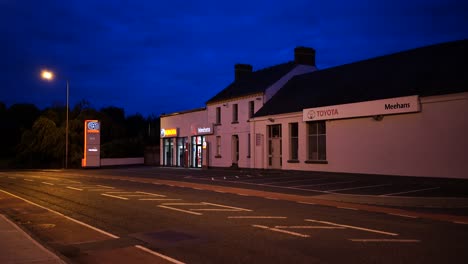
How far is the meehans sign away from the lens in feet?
74.9

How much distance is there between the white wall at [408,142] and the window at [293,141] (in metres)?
2.27

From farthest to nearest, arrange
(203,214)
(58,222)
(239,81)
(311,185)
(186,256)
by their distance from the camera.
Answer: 1. (239,81)
2. (311,185)
3. (203,214)
4. (58,222)
5. (186,256)

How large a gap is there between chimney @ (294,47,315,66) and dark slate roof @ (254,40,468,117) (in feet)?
10.2

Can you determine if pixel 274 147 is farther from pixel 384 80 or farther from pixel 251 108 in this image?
pixel 384 80

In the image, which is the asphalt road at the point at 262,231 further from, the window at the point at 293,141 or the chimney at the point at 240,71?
the chimney at the point at 240,71

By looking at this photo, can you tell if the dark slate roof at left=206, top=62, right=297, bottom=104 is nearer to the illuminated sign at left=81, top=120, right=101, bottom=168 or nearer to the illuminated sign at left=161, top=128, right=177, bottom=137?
the illuminated sign at left=161, top=128, right=177, bottom=137

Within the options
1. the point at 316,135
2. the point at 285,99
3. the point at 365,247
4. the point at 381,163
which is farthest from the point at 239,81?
the point at 365,247

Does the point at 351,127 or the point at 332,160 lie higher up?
the point at 351,127

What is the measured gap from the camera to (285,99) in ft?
111

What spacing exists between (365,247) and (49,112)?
172 ft

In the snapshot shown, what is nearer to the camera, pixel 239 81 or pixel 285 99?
pixel 285 99

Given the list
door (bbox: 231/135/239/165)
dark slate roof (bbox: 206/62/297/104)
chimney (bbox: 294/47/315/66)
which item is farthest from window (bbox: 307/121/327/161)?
chimney (bbox: 294/47/315/66)

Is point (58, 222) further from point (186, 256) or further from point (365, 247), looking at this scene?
point (365, 247)

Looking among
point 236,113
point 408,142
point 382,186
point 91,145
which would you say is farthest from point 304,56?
point 91,145
